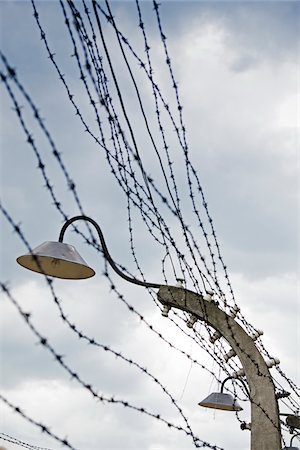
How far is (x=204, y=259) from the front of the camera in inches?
190

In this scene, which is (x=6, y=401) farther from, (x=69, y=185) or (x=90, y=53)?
(x=90, y=53)

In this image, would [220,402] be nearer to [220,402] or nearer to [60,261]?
[220,402]

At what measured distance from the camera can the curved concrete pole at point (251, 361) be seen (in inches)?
181

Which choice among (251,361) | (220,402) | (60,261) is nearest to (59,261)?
(60,261)

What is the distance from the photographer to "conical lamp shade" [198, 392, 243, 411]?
613 cm

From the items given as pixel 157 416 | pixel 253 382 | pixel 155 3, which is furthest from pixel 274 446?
pixel 155 3

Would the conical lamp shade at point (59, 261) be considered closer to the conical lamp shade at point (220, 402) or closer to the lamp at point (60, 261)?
the lamp at point (60, 261)

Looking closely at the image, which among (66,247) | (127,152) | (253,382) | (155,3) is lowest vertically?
(253,382)

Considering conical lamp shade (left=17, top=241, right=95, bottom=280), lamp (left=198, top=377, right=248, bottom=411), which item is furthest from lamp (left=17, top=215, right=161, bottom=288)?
lamp (left=198, top=377, right=248, bottom=411)

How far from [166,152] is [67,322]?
1487 millimetres

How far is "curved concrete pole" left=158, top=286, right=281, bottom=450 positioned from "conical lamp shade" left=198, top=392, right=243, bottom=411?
136 centimetres

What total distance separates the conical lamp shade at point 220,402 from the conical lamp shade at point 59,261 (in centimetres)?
233

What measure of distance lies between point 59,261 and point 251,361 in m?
1.57

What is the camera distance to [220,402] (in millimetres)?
6156
